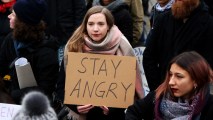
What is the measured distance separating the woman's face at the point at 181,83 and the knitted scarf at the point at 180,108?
0.05 meters

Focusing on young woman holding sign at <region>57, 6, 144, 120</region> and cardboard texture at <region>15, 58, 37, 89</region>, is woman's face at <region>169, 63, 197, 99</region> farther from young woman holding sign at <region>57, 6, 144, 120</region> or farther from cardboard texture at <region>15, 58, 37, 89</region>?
cardboard texture at <region>15, 58, 37, 89</region>

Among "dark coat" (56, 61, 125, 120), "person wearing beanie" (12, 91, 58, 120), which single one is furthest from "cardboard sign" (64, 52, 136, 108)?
"person wearing beanie" (12, 91, 58, 120)

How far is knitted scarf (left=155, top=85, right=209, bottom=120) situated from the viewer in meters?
3.51

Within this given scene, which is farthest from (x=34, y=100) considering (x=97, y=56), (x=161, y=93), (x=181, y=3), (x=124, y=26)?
(x=124, y=26)

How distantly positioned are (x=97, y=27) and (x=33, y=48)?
620mm

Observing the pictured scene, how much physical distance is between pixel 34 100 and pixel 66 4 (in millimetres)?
3271

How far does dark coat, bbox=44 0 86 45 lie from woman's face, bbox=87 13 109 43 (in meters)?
1.61

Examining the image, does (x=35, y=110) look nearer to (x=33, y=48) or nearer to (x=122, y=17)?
(x=33, y=48)

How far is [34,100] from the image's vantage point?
9.13 ft

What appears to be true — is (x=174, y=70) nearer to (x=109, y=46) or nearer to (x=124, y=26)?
(x=109, y=46)

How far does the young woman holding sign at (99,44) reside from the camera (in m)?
4.26

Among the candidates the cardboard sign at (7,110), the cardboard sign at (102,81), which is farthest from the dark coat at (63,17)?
the cardboard sign at (7,110)

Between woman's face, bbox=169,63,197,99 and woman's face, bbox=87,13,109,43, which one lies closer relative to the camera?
woman's face, bbox=169,63,197,99

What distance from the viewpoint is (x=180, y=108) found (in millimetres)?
3545
